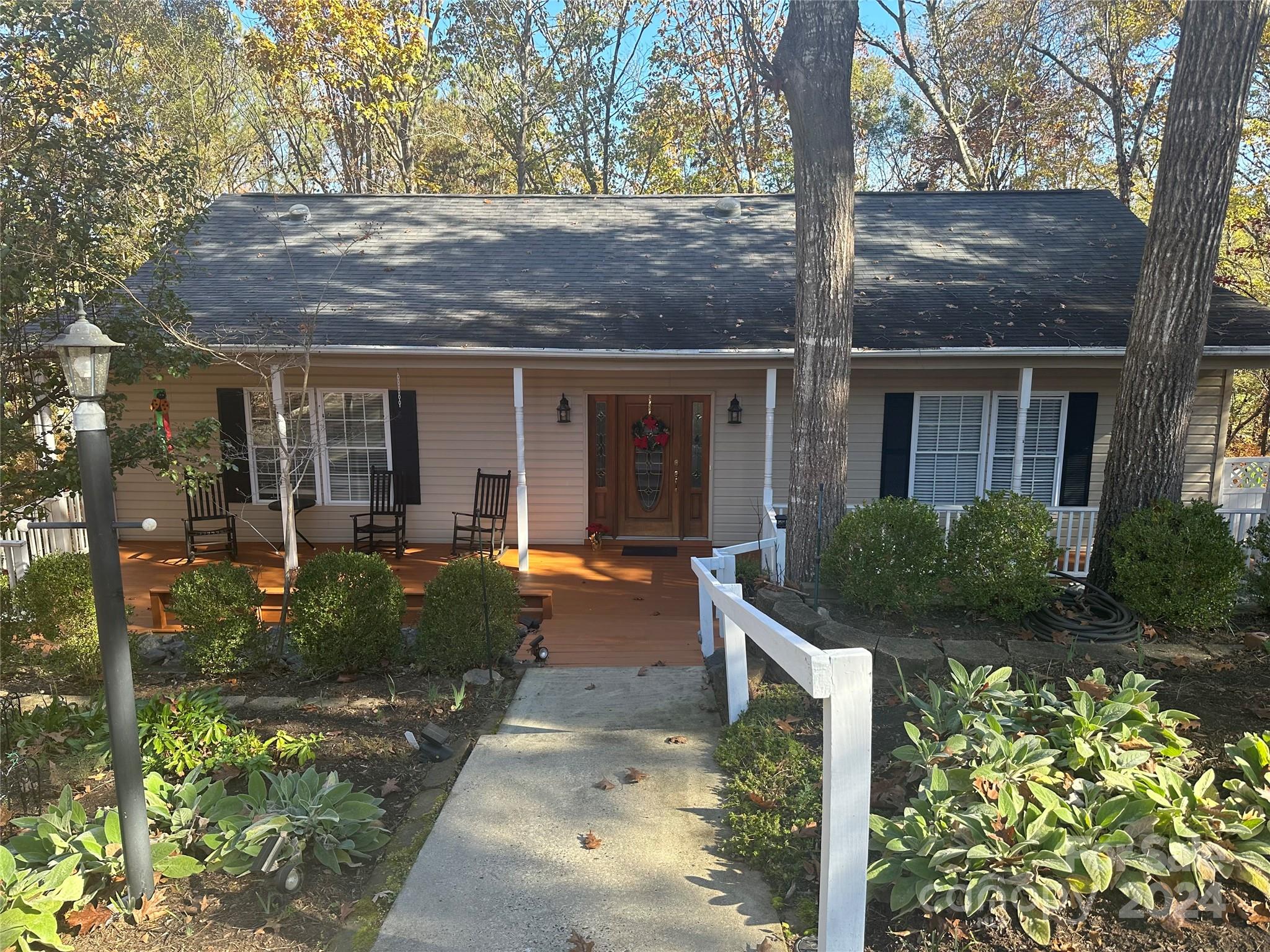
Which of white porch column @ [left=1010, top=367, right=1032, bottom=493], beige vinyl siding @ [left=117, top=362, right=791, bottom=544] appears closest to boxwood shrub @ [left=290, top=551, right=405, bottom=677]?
beige vinyl siding @ [left=117, top=362, right=791, bottom=544]

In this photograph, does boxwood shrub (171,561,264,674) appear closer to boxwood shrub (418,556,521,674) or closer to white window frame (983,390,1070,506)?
boxwood shrub (418,556,521,674)

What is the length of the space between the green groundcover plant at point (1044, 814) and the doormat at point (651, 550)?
555cm

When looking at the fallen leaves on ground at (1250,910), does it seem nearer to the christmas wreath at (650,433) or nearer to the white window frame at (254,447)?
the christmas wreath at (650,433)

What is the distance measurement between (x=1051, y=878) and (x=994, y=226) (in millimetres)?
9779

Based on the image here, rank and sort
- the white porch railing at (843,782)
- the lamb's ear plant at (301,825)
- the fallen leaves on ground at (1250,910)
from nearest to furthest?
the white porch railing at (843,782) < the fallen leaves on ground at (1250,910) < the lamb's ear plant at (301,825)

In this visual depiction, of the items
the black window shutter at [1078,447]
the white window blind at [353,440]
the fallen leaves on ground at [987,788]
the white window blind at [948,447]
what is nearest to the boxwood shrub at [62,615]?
the white window blind at [353,440]

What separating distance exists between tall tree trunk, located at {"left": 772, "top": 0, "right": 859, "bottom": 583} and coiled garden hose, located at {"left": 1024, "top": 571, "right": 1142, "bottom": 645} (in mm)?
1453

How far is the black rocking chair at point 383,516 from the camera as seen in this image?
8602mm

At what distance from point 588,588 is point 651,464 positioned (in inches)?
87.5

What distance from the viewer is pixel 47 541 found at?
7.33 metres

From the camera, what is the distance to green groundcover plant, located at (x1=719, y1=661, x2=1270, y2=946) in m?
2.41

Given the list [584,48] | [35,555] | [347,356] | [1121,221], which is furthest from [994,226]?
[584,48]

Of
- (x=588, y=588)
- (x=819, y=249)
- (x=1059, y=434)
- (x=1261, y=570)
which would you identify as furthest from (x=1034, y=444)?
(x=588, y=588)

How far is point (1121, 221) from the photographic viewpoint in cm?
1023
